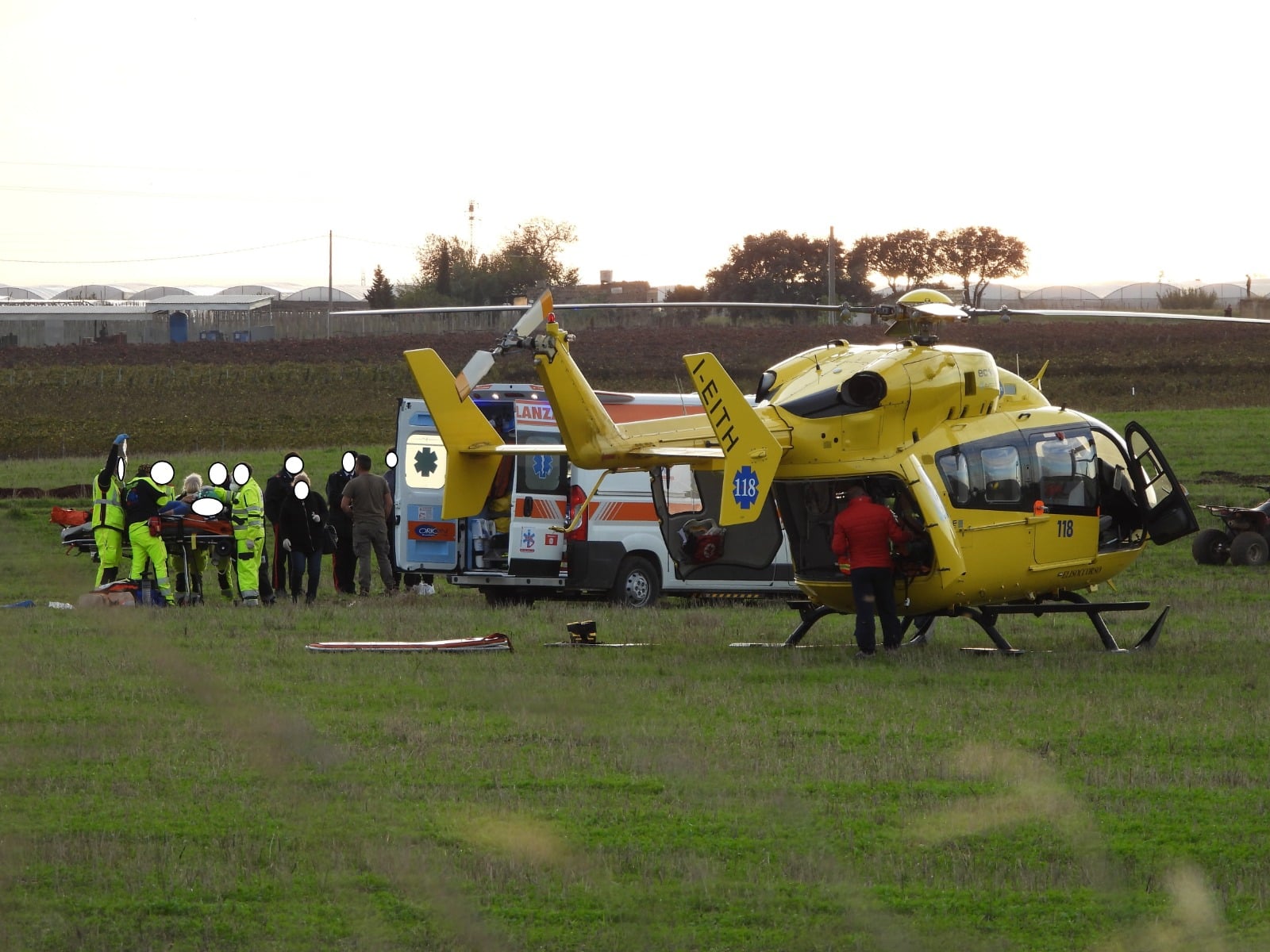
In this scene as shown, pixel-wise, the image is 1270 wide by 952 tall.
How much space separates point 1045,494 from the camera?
14.4 metres

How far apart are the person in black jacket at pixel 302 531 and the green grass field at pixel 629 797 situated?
4.22m

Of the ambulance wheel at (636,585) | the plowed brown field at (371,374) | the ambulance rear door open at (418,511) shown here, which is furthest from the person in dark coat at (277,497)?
the plowed brown field at (371,374)

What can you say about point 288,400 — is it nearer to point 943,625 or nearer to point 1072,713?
point 943,625

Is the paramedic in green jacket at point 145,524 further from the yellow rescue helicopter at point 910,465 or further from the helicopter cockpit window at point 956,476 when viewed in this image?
the helicopter cockpit window at point 956,476

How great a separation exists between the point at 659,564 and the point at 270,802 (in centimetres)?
1113

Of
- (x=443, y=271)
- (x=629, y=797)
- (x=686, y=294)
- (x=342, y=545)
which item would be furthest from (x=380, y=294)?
(x=629, y=797)

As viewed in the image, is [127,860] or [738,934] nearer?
[738,934]

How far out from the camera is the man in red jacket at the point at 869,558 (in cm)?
1363

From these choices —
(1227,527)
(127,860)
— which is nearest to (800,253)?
(1227,527)

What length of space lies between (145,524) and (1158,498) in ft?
34.8

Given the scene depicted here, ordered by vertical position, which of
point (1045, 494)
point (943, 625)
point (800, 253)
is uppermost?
point (800, 253)

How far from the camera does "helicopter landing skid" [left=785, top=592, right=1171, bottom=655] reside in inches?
555

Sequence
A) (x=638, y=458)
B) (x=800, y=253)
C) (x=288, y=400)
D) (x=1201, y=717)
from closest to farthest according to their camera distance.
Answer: (x=1201, y=717), (x=638, y=458), (x=288, y=400), (x=800, y=253)

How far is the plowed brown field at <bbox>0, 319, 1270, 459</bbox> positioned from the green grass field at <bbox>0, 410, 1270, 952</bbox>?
2946 centimetres
